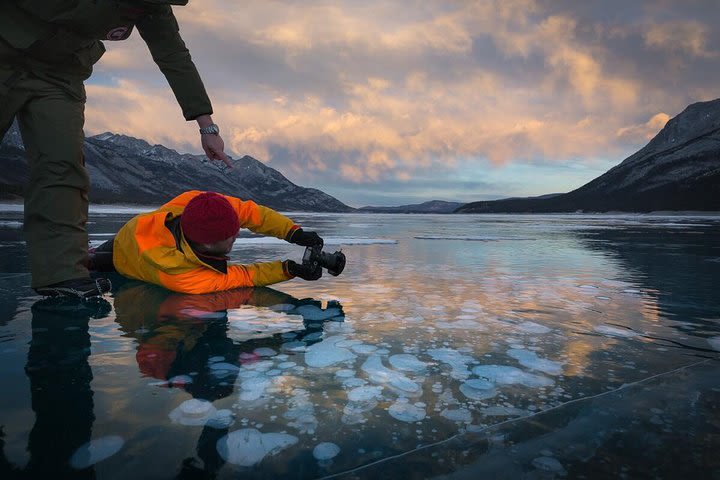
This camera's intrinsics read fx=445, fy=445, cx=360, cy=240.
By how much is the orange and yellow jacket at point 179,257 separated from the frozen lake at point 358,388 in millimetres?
221

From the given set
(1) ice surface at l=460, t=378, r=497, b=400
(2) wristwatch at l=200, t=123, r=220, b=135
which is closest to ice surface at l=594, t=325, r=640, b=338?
(1) ice surface at l=460, t=378, r=497, b=400

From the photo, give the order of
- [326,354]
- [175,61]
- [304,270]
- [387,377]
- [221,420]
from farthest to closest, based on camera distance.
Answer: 1. [304,270]
2. [175,61]
3. [326,354]
4. [387,377]
5. [221,420]

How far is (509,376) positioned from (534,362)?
220 mm

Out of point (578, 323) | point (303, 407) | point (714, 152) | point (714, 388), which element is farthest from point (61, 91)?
point (714, 152)

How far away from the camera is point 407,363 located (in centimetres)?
177

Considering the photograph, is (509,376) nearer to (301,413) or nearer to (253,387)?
(301,413)

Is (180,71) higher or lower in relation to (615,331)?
higher

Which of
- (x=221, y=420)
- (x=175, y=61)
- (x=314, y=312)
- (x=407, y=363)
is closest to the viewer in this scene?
(x=221, y=420)

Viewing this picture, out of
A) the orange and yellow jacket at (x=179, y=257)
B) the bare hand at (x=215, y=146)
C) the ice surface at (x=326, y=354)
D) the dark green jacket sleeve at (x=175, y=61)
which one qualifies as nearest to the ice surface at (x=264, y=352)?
the ice surface at (x=326, y=354)

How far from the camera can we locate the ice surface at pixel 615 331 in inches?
87.4

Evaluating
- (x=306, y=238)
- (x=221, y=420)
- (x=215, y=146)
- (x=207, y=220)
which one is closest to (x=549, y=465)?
(x=221, y=420)

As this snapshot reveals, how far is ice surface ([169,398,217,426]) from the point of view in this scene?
4.10 ft

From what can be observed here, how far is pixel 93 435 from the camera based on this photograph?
116 cm

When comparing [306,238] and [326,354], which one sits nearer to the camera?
[326,354]
